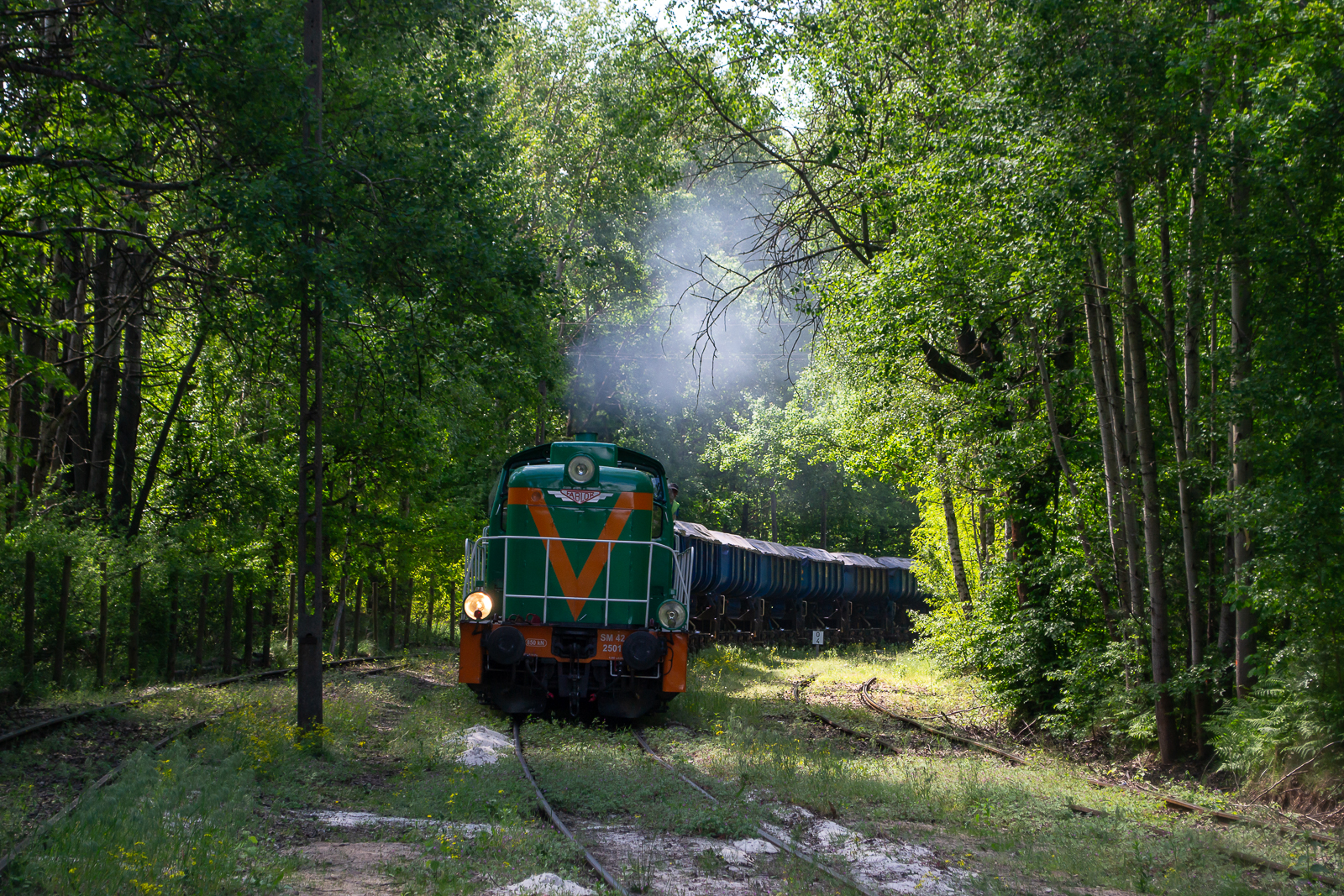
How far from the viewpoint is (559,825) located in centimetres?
748

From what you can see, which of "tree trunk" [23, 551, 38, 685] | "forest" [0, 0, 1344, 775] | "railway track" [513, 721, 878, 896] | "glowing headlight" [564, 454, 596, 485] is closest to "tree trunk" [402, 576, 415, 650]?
"forest" [0, 0, 1344, 775]

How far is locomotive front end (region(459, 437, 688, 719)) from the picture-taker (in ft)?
41.7

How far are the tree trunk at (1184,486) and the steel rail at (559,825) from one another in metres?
7.37

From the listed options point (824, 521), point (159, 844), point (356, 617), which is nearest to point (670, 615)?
point (159, 844)

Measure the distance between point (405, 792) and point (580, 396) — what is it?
38.9m

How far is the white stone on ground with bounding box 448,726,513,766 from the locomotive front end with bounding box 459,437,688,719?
3.13 feet

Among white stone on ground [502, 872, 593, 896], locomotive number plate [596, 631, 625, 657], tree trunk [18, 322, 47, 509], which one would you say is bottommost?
white stone on ground [502, 872, 593, 896]

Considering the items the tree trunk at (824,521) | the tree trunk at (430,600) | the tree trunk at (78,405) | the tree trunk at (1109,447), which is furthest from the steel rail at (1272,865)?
the tree trunk at (824,521)

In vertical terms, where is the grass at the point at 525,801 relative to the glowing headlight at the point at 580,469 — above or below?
below

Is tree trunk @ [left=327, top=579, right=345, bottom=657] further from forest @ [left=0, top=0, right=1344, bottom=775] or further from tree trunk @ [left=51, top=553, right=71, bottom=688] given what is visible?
tree trunk @ [left=51, top=553, right=71, bottom=688]

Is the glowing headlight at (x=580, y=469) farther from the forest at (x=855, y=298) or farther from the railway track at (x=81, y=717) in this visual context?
the railway track at (x=81, y=717)

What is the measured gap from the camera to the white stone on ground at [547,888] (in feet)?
18.3

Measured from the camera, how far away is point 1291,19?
8680 mm

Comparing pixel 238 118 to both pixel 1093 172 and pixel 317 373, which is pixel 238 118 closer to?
pixel 317 373
